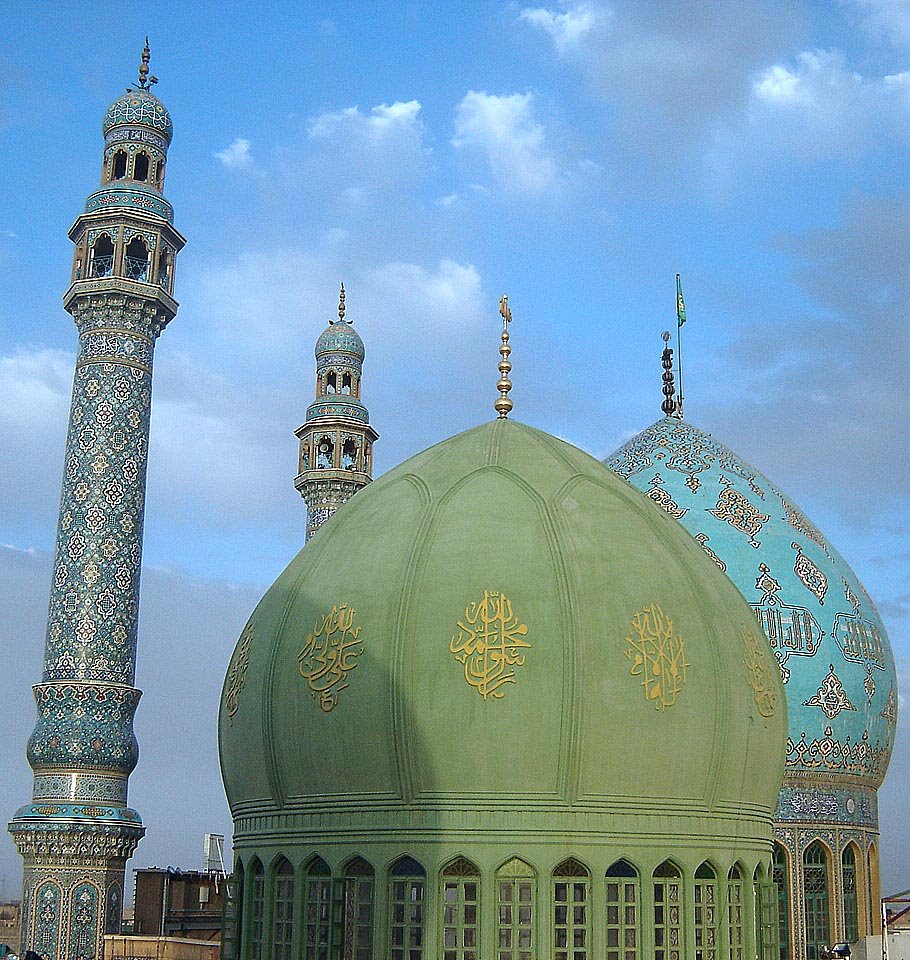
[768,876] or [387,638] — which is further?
[768,876]

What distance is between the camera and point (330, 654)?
1048cm

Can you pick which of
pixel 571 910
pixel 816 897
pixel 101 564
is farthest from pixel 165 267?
pixel 571 910

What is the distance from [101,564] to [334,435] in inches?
407

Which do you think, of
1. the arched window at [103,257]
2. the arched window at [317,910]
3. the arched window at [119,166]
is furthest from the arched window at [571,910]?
the arched window at [119,166]

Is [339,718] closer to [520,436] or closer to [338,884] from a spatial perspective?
[338,884]

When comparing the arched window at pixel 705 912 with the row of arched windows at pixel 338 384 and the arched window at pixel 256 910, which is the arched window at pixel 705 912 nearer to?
the arched window at pixel 256 910

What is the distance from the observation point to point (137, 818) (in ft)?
64.8

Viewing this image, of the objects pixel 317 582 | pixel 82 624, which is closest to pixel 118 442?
pixel 82 624

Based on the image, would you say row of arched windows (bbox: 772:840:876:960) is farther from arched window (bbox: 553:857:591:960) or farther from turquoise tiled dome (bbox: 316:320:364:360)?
turquoise tiled dome (bbox: 316:320:364:360)

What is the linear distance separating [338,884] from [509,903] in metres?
1.38

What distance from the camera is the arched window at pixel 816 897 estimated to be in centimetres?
1858

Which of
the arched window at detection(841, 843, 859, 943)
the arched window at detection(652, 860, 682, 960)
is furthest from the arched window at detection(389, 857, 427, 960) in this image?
the arched window at detection(841, 843, 859, 943)

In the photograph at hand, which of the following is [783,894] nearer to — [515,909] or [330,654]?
[515,909]

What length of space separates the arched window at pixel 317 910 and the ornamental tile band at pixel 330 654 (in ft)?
4.26
